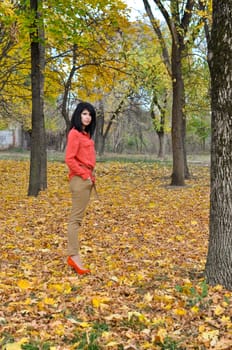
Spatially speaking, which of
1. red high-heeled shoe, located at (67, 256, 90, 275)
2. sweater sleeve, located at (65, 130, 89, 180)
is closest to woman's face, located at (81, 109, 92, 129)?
sweater sleeve, located at (65, 130, 89, 180)

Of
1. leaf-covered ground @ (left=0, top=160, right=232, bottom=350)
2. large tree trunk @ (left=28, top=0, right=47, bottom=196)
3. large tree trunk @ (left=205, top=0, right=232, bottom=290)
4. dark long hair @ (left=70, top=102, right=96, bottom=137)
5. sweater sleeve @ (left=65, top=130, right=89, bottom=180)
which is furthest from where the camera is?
large tree trunk @ (left=28, top=0, right=47, bottom=196)

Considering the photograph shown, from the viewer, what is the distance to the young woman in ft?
16.1

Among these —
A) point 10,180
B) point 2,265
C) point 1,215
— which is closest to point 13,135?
point 10,180

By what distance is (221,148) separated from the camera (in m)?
4.39

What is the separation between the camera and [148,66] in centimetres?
1309

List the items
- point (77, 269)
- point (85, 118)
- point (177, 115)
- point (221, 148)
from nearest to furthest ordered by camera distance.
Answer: point (221, 148) < point (85, 118) < point (77, 269) < point (177, 115)

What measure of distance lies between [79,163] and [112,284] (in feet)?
4.59

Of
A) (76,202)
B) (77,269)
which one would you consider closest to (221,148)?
(76,202)

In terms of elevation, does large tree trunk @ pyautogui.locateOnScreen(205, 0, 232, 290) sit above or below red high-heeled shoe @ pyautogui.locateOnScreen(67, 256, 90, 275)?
above

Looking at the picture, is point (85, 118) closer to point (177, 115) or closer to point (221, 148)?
point (221, 148)

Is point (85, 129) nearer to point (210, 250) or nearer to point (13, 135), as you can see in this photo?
point (210, 250)

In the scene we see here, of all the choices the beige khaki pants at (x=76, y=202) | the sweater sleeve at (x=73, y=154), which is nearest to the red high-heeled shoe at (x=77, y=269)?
the beige khaki pants at (x=76, y=202)

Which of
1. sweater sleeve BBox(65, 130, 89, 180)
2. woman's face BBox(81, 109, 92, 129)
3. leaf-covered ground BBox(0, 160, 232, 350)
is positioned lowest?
leaf-covered ground BBox(0, 160, 232, 350)

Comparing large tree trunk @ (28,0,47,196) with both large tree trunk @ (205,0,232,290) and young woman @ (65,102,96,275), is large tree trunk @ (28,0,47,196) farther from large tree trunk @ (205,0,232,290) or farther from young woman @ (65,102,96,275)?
large tree trunk @ (205,0,232,290)
